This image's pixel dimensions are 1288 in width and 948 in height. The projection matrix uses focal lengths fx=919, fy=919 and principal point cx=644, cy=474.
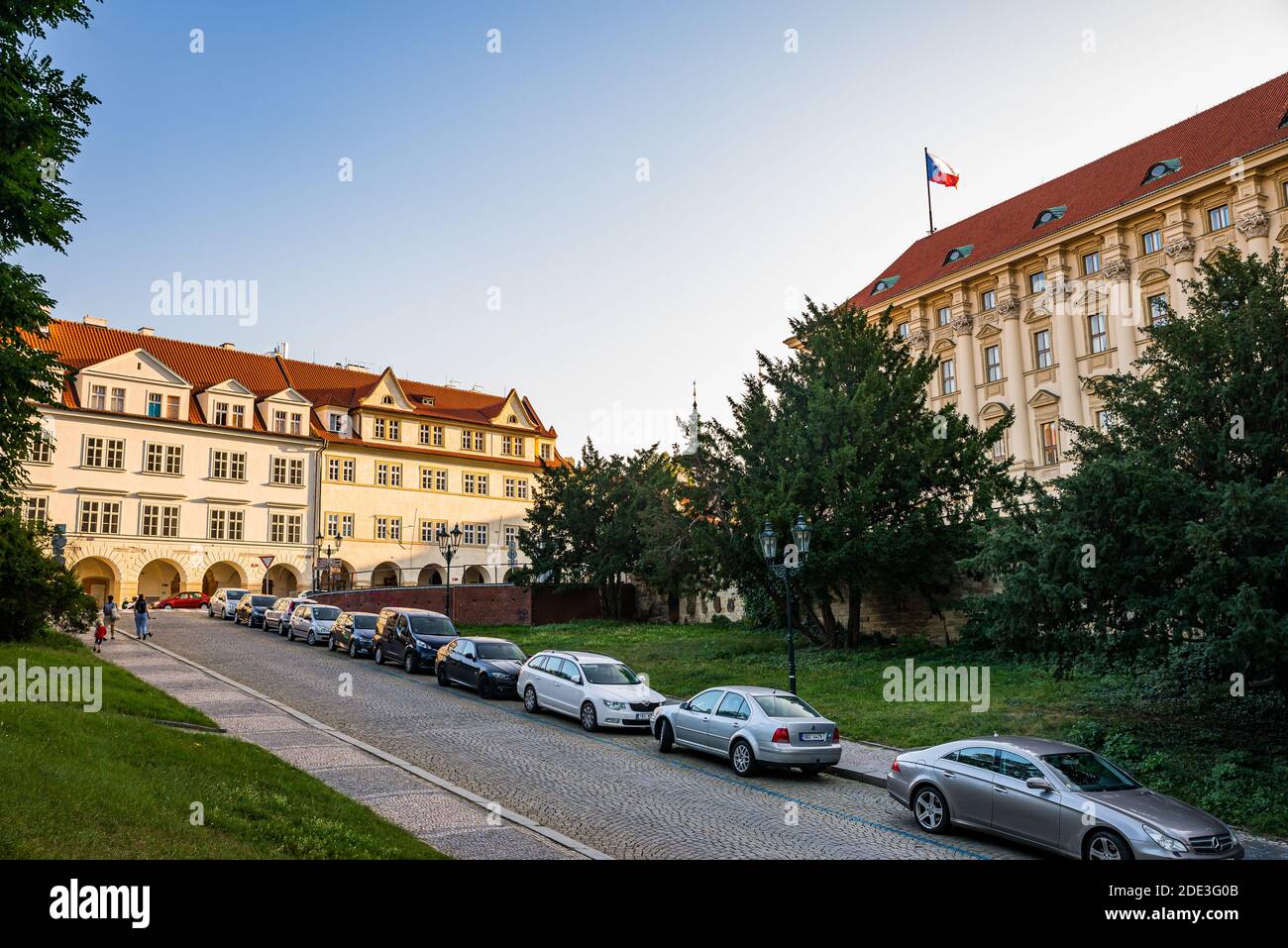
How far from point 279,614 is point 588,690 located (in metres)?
23.3

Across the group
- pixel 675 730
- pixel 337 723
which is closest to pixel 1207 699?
pixel 675 730

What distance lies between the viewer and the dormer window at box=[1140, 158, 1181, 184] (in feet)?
149

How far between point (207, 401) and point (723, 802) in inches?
2068


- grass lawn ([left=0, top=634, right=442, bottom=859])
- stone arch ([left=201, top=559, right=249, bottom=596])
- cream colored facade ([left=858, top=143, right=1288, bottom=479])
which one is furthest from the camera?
stone arch ([left=201, top=559, right=249, bottom=596])

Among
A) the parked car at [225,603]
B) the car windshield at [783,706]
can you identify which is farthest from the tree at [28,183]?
the parked car at [225,603]

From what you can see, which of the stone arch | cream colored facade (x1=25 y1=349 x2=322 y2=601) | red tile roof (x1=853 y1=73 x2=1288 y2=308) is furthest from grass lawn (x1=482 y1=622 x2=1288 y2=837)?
the stone arch

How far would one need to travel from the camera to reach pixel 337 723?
18359 mm

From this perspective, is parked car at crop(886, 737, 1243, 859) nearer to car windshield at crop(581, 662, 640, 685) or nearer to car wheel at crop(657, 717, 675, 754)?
car wheel at crop(657, 717, 675, 754)

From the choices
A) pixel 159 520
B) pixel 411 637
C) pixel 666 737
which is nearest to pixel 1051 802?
pixel 666 737

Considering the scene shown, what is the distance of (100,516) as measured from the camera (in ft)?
170

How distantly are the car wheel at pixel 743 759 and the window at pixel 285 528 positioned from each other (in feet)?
161

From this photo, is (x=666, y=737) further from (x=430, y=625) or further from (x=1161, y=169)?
(x=1161, y=169)

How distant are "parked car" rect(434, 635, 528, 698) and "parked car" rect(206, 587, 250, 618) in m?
23.8
